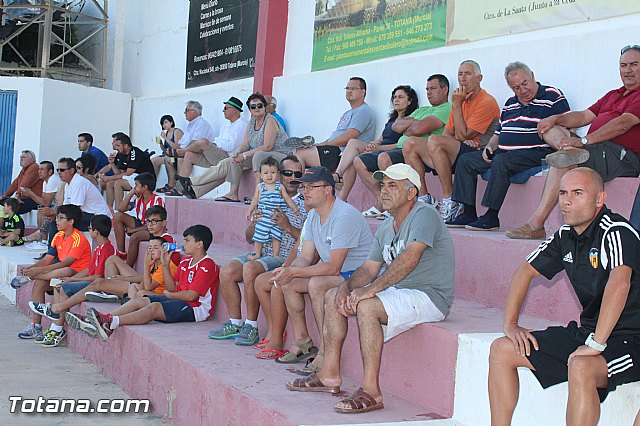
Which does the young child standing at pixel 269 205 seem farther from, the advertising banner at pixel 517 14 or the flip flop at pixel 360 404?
the flip flop at pixel 360 404

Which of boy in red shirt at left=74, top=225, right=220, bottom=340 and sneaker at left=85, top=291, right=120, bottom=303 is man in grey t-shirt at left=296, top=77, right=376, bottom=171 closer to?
boy in red shirt at left=74, top=225, right=220, bottom=340

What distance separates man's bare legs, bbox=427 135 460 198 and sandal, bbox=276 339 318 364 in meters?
1.74

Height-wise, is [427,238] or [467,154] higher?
[467,154]

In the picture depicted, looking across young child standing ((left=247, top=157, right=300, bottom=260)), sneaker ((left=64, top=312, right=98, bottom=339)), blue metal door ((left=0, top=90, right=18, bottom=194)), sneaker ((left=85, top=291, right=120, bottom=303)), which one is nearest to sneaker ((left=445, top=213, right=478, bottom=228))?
young child standing ((left=247, top=157, right=300, bottom=260))

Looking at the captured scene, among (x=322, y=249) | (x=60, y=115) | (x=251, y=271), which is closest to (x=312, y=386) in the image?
(x=322, y=249)

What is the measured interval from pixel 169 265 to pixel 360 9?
12.5 ft

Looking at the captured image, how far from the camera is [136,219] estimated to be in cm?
977

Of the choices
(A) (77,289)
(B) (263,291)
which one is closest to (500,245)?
(B) (263,291)

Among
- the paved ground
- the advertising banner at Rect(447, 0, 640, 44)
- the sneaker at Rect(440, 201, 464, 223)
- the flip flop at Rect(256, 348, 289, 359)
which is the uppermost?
the advertising banner at Rect(447, 0, 640, 44)

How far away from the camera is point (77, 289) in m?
8.26

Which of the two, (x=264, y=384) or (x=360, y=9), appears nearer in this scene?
(x=264, y=384)

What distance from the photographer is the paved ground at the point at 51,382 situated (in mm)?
5812

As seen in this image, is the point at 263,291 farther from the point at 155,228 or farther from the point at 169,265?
the point at 155,228

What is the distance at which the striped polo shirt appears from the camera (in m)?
6.36
